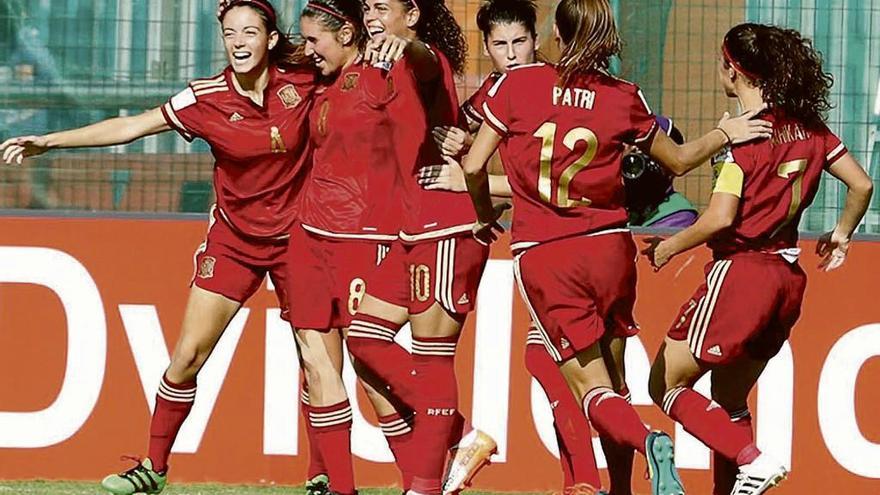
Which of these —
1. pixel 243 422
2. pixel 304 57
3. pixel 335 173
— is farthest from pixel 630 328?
pixel 243 422

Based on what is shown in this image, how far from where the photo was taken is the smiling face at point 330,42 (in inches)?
340

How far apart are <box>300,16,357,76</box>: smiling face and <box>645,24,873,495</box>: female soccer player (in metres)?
1.61

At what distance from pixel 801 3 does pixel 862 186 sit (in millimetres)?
2612

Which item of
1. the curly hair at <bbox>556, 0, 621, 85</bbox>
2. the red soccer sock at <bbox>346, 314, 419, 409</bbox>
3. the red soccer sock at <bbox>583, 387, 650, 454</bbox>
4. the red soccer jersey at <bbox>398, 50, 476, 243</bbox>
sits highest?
the curly hair at <bbox>556, 0, 621, 85</bbox>

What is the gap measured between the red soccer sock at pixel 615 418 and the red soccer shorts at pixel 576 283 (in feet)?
0.64

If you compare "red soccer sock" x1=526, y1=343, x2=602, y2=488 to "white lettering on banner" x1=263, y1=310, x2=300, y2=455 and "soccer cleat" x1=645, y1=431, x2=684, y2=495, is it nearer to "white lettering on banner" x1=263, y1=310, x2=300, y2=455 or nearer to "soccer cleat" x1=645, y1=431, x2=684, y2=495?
"soccer cleat" x1=645, y1=431, x2=684, y2=495

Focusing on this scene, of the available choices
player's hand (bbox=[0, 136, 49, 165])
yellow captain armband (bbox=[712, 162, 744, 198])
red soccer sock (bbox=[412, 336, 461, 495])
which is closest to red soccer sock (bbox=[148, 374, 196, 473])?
player's hand (bbox=[0, 136, 49, 165])

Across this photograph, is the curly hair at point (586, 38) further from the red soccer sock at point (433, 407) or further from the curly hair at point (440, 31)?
the red soccer sock at point (433, 407)

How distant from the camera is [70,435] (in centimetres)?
991

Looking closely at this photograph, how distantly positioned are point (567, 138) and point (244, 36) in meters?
1.76

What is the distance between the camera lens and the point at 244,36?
8.63m

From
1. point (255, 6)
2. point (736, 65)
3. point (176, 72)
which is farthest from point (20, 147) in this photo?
point (736, 65)

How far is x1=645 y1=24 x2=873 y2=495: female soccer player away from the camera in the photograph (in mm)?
7801

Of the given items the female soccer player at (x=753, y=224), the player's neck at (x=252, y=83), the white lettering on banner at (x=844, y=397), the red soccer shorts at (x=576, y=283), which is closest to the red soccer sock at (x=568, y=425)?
the female soccer player at (x=753, y=224)
